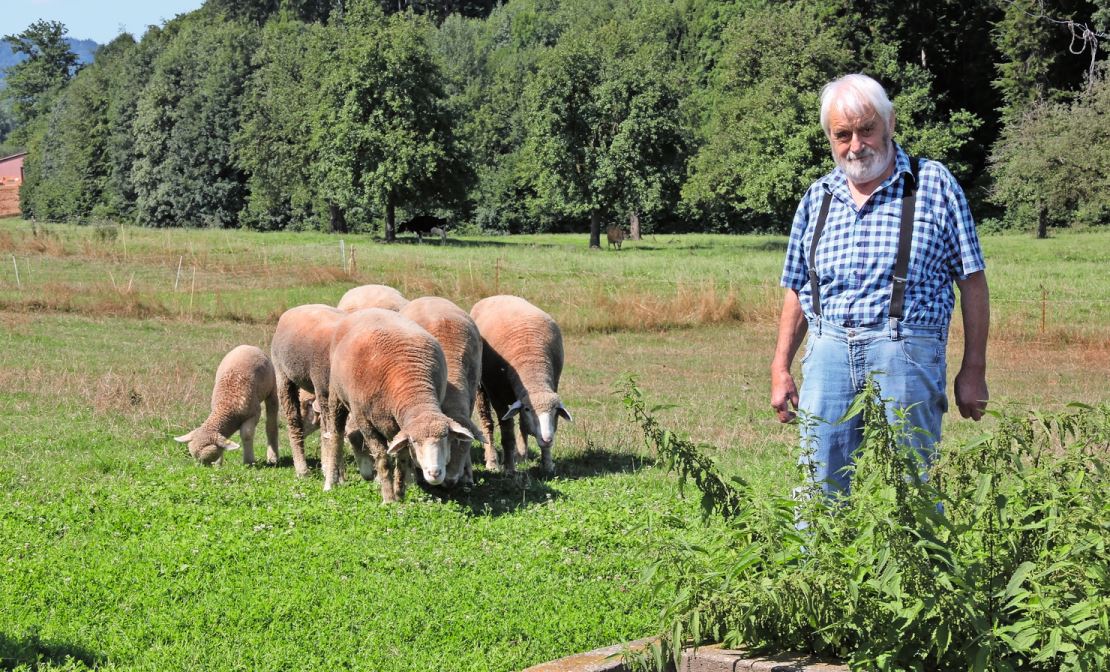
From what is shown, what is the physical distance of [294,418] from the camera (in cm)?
1106

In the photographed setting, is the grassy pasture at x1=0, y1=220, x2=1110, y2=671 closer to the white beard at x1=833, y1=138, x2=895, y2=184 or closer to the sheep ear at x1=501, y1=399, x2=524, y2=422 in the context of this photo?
the sheep ear at x1=501, y1=399, x2=524, y2=422

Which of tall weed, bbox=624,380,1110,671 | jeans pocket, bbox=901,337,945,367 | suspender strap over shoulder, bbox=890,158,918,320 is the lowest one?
tall weed, bbox=624,380,1110,671

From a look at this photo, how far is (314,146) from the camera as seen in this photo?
210 feet

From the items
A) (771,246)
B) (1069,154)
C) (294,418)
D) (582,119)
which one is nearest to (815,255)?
(294,418)

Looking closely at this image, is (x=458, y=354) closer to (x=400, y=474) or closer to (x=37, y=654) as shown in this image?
(x=400, y=474)

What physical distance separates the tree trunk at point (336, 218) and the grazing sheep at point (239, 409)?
63.6 metres

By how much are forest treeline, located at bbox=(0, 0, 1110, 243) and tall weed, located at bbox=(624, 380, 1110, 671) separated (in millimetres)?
43260

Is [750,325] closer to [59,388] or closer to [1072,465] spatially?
[59,388]

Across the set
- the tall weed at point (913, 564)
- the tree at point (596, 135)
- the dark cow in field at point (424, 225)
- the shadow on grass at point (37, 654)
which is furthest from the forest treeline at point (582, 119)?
the shadow on grass at point (37, 654)

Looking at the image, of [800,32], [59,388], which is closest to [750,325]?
[59,388]

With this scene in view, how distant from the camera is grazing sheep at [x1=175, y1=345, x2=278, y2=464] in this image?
420 inches

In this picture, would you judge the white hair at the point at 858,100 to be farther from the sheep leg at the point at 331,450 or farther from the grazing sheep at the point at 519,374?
the sheep leg at the point at 331,450

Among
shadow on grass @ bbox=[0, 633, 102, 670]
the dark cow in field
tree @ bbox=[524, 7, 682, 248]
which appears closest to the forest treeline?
tree @ bbox=[524, 7, 682, 248]

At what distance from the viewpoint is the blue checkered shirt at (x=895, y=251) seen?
5098mm
